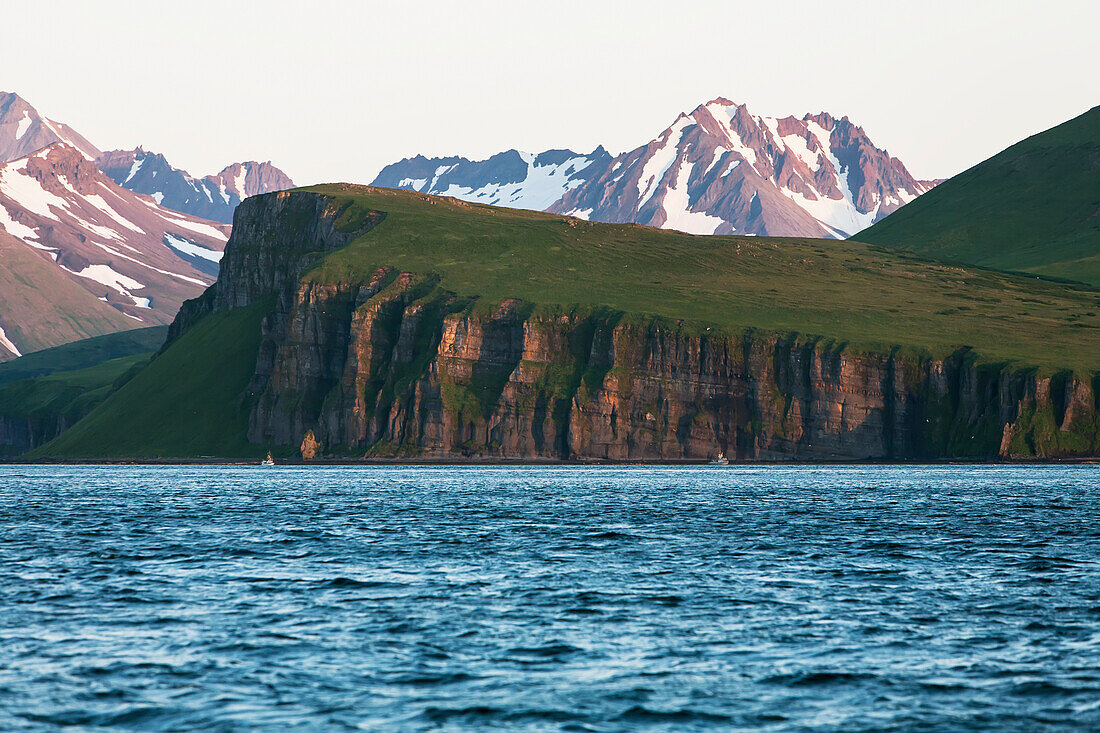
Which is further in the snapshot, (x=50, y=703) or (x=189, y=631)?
(x=189, y=631)

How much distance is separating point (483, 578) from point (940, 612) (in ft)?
70.1

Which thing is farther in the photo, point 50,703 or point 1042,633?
point 1042,633

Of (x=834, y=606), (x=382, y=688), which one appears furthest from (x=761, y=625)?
(x=382, y=688)

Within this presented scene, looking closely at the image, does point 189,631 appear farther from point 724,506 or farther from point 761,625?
point 724,506

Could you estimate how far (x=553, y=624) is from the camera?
44844mm

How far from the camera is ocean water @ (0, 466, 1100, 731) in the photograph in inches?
1259

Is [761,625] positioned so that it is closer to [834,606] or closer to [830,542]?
[834,606]

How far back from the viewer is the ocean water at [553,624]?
31984mm

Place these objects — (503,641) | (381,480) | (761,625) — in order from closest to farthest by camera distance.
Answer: (503,641)
(761,625)
(381,480)

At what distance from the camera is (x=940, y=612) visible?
47.4 metres

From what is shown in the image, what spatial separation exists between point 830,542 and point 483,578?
90.7 feet

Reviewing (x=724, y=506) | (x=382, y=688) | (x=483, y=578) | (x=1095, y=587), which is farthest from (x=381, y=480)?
(x=382, y=688)

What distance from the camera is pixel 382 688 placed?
34.3 metres

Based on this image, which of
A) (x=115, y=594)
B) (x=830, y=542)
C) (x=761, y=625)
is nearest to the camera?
(x=761, y=625)
